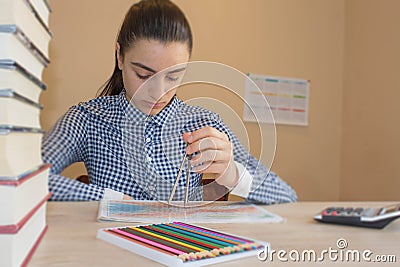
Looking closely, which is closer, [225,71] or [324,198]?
[225,71]

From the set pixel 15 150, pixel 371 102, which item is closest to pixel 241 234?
pixel 15 150

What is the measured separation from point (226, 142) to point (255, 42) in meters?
1.56

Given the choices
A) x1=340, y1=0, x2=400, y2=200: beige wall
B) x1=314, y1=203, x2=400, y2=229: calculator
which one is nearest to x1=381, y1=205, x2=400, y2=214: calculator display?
x1=314, y1=203, x2=400, y2=229: calculator

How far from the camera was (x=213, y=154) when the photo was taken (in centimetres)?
88

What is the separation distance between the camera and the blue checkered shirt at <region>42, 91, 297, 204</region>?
950 millimetres

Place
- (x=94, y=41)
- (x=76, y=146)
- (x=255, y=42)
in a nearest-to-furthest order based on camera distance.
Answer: (x=76, y=146)
(x=94, y=41)
(x=255, y=42)

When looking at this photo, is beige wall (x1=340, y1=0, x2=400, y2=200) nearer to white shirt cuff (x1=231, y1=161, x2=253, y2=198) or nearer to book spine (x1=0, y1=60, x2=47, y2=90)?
white shirt cuff (x1=231, y1=161, x2=253, y2=198)

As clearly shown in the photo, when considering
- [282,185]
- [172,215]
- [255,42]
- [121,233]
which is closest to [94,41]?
[255,42]

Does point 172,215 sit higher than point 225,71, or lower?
lower

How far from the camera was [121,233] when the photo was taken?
0.51m

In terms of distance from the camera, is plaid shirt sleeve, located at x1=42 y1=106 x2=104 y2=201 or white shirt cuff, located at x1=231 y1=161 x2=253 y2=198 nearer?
white shirt cuff, located at x1=231 y1=161 x2=253 y2=198

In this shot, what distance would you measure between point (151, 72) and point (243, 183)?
382 mm

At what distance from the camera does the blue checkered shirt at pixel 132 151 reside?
95cm

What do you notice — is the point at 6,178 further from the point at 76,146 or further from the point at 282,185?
the point at 76,146
